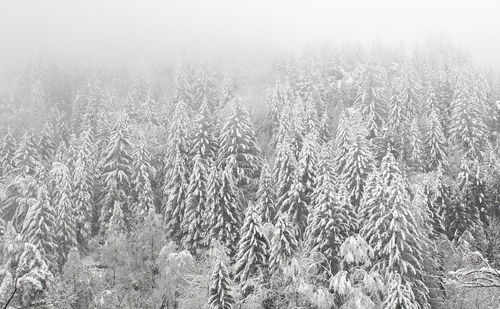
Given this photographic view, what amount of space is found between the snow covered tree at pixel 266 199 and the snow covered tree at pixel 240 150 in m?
7.58

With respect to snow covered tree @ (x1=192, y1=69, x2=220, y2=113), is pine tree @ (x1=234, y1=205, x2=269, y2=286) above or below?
below

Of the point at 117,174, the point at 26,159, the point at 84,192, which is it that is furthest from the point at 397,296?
the point at 26,159

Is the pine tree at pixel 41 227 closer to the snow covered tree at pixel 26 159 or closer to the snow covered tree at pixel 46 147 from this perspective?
the snow covered tree at pixel 26 159

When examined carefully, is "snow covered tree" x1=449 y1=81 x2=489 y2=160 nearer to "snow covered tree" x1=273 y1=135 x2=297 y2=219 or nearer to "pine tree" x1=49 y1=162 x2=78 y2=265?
"snow covered tree" x1=273 y1=135 x2=297 y2=219

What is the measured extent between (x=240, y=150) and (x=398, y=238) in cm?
2531

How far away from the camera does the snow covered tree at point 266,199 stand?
133 ft

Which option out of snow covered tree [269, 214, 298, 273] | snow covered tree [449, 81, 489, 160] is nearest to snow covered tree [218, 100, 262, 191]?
snow covered tree [269, 214, 298, 273]

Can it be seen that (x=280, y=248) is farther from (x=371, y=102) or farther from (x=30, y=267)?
(x=371, y=102)

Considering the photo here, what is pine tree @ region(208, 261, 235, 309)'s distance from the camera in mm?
26500

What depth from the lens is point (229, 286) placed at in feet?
87.9

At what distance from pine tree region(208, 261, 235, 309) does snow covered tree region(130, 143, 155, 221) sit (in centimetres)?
2193

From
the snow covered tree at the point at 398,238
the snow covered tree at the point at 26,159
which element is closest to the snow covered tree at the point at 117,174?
the snow covered tree at the point at 26,159

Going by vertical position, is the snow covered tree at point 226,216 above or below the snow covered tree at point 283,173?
below

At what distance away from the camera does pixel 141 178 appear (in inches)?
1994
